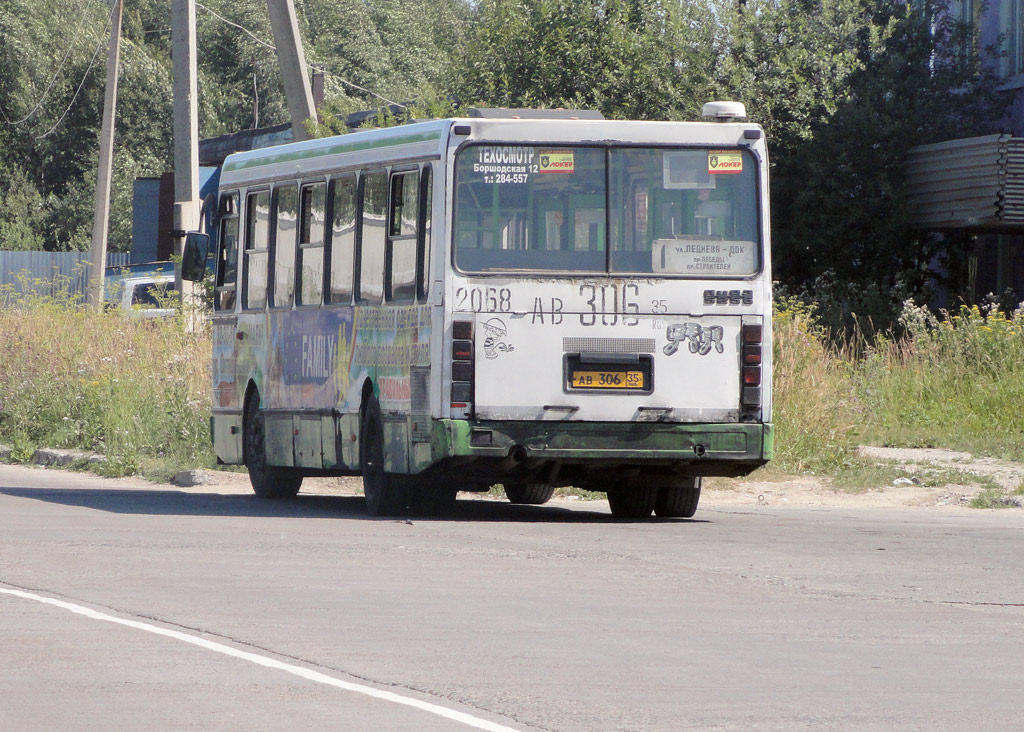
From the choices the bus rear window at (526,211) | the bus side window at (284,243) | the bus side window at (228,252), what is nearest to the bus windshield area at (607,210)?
the bus rear window at (526,211)

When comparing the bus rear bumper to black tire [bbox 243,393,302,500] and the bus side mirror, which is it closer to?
black tire [bbox 243,393,302,500]

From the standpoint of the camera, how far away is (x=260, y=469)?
17.5m

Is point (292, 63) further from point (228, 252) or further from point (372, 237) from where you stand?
point (372, 237)

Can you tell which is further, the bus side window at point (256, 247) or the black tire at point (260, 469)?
the black tire at point (260, 469)

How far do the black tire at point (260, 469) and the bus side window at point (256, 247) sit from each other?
2.88 ft

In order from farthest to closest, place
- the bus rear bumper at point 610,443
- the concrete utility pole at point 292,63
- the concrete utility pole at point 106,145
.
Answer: the concrete utility pole at point 106,145 < the concrete utility pole at point 292,63 < the bus rear bumper at point 610,443

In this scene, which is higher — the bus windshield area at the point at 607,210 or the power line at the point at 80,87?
the power line at the point at 80,87

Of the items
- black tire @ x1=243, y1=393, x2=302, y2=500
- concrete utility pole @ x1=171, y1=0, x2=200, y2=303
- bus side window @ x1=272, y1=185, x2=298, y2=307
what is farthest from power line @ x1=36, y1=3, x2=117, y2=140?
bus side window @ x1=272, y1=185, x2=298, y2=307

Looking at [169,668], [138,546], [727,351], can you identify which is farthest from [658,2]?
[169,668]

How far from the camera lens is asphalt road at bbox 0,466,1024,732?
709cm

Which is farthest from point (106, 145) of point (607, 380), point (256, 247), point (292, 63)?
point (607, 380)

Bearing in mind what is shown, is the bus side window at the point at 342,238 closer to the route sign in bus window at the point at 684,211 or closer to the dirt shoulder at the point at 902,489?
the route sign in bus window at the point at 684,211

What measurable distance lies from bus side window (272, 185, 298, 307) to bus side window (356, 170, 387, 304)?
1.25 metres

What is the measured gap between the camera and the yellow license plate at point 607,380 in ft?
46.9
